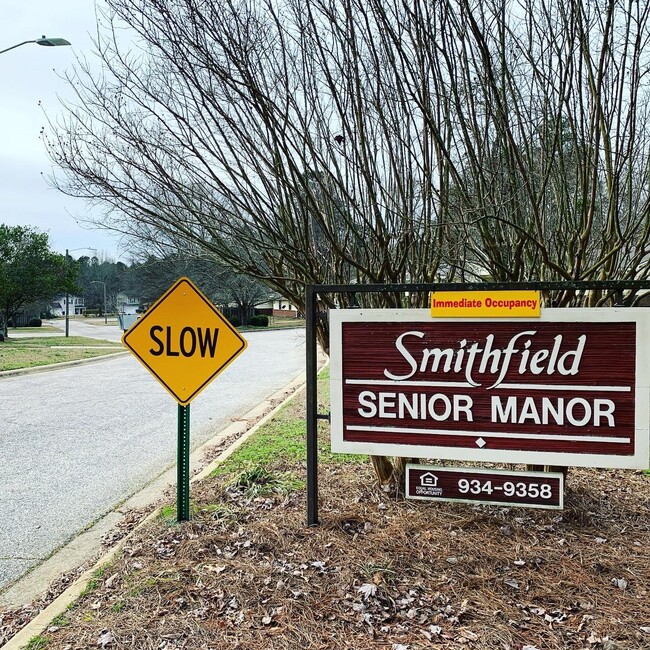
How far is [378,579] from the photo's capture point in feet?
10.5

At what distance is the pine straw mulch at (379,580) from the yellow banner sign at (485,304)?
4.57 feet

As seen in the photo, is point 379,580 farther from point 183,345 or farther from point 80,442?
point 80,442

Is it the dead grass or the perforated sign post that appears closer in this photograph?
the dead grass

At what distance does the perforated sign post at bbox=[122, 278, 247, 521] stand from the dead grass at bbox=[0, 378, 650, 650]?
733mm

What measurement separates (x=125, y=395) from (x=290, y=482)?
7727mm

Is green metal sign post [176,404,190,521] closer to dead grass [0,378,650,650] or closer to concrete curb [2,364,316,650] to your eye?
dead grass [0,378,650,650]

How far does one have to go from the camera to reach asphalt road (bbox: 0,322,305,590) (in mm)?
4871

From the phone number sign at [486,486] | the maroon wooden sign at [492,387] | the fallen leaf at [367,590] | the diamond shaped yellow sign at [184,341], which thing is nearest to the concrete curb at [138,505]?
the diamond shaped yellow sign at [184,341]

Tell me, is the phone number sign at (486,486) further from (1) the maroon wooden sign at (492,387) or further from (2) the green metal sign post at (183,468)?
(2) the green metal sign post at (183,468)

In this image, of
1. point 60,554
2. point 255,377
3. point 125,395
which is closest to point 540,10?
point 60,554

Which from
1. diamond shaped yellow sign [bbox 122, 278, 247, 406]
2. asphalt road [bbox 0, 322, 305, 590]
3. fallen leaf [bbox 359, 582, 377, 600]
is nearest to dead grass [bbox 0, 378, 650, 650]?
fallen leaf [bbox 359, 582, 377, 600]

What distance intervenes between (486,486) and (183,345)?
2226mm

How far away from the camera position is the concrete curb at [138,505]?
307 centimetres

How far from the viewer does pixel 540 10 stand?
166 inches
